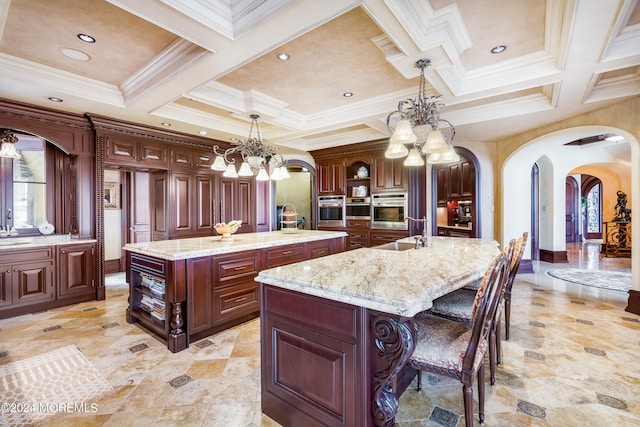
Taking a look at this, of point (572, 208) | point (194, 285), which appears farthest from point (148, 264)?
point (572, 208)

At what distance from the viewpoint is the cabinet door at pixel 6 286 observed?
11.2ft

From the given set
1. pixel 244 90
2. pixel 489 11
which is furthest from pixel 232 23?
pixel 489 11

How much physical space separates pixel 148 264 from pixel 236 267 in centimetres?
81

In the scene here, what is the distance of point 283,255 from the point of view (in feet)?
11.6

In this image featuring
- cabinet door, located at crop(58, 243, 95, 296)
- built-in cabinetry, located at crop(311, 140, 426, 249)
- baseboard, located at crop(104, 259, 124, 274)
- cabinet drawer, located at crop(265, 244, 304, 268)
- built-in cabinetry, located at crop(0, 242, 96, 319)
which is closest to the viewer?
cabinet drawer, located at crop(265, 244, 304, 268)

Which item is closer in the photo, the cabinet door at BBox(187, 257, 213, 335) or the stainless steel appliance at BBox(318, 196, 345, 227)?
the cabinet door at BBox(187, 257, 213, 335)

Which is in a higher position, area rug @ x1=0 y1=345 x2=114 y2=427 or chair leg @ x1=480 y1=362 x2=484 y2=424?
chair leg @ x1=480 y1=362 x2=484 y2=424

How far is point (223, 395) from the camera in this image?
1.95 m

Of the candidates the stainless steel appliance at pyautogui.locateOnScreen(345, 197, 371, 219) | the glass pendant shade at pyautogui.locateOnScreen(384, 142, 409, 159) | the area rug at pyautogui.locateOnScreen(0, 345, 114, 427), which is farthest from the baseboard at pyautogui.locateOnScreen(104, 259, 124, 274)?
the glass pendant shade at pyautogui.locateOnScreen(384, 142, 409, 159)

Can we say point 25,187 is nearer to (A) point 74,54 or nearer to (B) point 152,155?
(B) point 152,155

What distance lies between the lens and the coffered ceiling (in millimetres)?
2072

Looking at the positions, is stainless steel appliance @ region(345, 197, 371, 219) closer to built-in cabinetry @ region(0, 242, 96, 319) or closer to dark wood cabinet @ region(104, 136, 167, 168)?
dark wood cabinet @ region(104, 136, 167, 168)

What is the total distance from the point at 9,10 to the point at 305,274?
2947mm

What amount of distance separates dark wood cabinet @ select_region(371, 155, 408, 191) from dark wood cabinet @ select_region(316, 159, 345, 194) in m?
0.77
